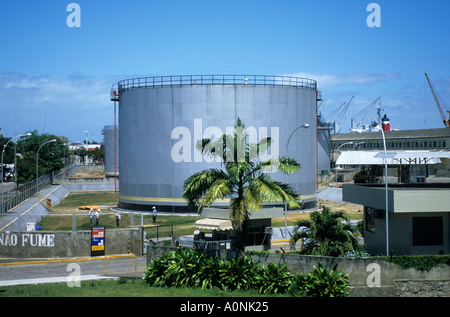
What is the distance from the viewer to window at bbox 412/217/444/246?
88.7 ft

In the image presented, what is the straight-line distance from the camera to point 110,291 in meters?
22.0

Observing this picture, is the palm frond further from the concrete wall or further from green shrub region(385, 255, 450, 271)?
the concrete wall

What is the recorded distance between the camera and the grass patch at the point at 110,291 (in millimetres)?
21359

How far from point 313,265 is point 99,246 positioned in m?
16.0

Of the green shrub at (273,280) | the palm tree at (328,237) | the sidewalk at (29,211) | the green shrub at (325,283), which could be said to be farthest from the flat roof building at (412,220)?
the sidewalk at (29,211)

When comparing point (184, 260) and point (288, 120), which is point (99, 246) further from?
point (288, 120)

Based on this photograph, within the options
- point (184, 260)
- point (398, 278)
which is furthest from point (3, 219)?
point (398, 278)

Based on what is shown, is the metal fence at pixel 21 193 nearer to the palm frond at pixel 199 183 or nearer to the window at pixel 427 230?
the palm frond at pixel 199 183

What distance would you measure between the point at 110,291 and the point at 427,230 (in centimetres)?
1661

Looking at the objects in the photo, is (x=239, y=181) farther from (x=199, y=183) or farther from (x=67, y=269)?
(x=67, y=269)

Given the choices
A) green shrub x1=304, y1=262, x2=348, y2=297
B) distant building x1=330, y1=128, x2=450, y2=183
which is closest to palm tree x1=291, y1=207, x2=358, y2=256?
green shrub x1=304, y1=262, x2=348, y2=297

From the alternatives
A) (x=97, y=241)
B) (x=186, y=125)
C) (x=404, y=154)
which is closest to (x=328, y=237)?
(x=404, y=154)

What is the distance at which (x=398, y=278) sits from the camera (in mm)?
24250

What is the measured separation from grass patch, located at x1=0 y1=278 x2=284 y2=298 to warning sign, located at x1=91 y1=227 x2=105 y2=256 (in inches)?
351
